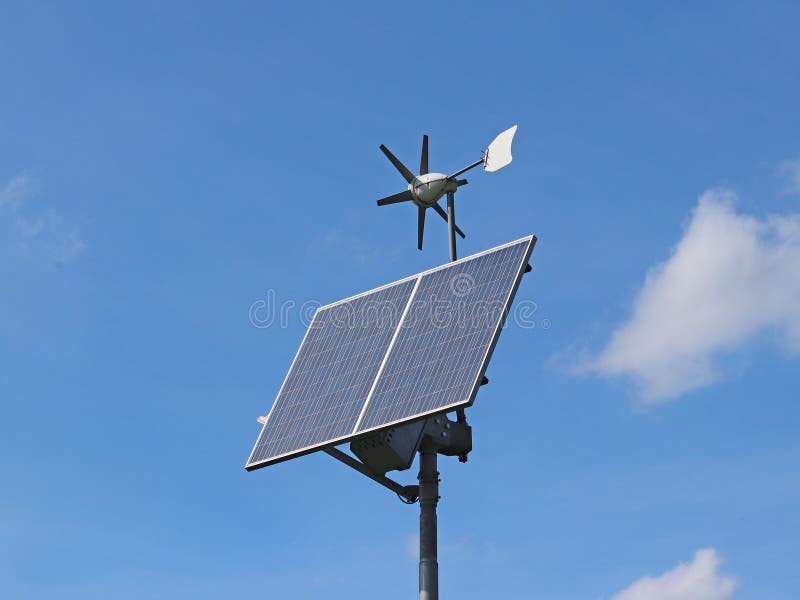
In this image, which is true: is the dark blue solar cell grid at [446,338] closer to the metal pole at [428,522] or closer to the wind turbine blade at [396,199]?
the metal pole at [428,522]

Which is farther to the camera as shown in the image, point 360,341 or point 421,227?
point 421,227

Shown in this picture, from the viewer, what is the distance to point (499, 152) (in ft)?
111

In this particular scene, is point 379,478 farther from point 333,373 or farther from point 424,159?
point 424,159

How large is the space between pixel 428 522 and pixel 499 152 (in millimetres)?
10998

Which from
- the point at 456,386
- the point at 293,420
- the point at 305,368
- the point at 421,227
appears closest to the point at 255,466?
the point at 293,420

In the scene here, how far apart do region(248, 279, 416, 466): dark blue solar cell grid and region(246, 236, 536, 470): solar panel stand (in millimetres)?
36

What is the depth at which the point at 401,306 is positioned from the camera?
3148 cm

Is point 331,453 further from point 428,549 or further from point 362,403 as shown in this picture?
point 428,549

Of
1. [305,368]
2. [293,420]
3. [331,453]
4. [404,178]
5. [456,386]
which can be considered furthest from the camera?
[404,178]

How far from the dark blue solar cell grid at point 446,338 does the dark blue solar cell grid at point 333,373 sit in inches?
25.1

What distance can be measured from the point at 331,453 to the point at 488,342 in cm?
464

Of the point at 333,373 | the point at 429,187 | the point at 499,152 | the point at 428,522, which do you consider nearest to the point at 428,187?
the point at 429,187

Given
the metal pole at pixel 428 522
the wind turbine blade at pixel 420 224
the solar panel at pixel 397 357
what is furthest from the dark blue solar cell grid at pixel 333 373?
the wind turbine blade at pixel 420 224

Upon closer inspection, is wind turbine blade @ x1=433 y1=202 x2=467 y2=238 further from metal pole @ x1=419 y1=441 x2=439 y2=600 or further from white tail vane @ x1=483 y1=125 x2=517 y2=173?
metal pole @ x1=419 y1=441 x2=439 y2=600
